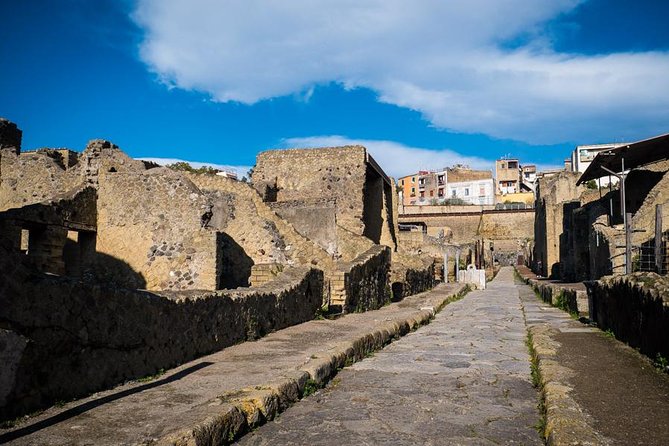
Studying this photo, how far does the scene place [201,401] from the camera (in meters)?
3.86

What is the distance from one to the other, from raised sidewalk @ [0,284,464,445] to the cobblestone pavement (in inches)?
5.6

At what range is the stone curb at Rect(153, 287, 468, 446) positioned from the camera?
304 centimetres

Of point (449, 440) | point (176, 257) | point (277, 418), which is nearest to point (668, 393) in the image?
point (449, 440)

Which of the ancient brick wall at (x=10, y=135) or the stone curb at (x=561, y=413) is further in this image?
the ancient brick wall at (x=10, y=135)

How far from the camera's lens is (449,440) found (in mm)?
3398

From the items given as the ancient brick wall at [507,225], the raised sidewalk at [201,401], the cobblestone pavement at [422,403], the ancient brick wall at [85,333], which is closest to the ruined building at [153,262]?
the ancient brick wall at [85,333]

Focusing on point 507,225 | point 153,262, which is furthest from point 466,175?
point 153,262

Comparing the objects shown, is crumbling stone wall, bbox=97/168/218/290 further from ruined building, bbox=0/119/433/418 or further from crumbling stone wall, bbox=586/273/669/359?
crumbling stone wall, bbox=586/273/669/359

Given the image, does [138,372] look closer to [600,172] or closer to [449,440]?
[449,440]

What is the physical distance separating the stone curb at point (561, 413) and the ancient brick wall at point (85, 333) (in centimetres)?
307

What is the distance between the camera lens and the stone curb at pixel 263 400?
304cm

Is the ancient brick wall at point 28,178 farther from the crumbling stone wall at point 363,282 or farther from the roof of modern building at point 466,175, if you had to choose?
the roof of modern building at point 466,175

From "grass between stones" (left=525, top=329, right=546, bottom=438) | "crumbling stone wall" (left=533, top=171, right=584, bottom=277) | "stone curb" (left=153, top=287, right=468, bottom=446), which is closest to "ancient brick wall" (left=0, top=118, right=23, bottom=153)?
"stone curb" (left=153, top=287, right=468, bottom=446)

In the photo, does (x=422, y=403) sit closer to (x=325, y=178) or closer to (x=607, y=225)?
(x=325, y=178)
